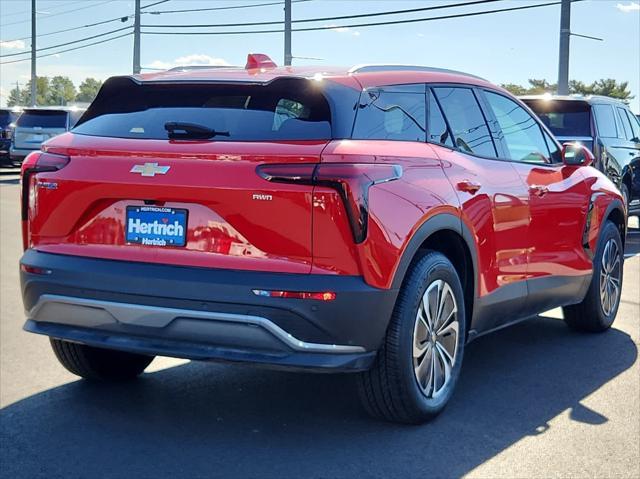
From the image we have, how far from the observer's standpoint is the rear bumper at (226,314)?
3994 millimetres

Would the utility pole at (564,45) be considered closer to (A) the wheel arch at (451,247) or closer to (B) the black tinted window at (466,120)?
(B) the black tinted window at (466,120)

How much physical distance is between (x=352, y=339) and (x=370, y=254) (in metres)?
0.37

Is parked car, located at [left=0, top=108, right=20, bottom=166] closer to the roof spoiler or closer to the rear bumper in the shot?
the roof spoiler

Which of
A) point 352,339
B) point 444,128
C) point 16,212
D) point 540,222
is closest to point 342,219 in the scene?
point 352,339

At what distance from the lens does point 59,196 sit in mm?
4410

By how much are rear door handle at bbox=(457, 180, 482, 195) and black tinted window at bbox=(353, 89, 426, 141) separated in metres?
0.31

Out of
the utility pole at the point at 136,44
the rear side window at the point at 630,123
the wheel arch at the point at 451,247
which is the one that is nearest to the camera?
the wheel arch at the point at 451,247

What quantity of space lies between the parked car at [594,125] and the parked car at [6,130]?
1888 cm

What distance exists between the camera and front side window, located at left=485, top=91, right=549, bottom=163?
5766mm

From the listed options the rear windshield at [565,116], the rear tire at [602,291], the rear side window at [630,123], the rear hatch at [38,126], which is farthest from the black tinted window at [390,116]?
the rear hatch at [38,126]

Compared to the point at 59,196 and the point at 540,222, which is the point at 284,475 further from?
the point at 540,222

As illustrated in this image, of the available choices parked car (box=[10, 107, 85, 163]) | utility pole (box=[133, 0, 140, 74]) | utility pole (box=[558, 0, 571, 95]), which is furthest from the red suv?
utility pole (box=[133, 0, 140, 74])

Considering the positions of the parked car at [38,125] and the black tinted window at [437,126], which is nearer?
the black tinted window at [437,126]

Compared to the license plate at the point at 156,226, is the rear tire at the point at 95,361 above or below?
below
